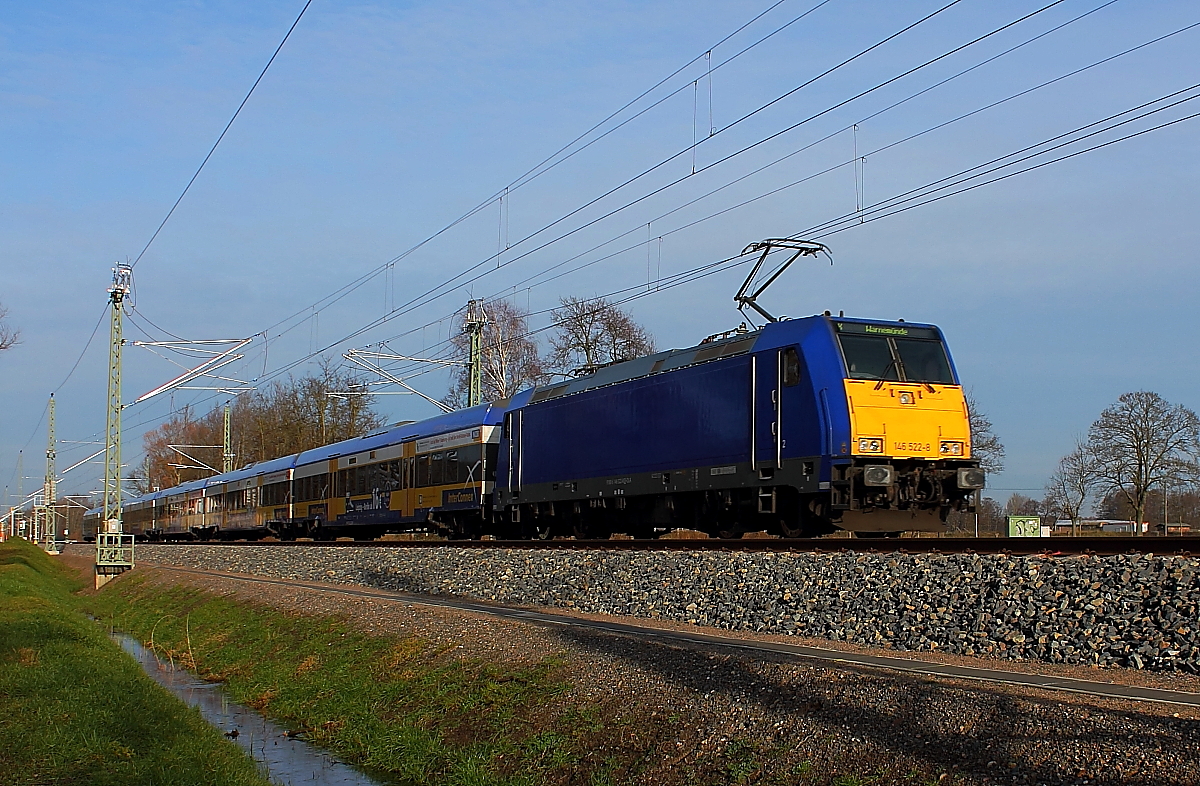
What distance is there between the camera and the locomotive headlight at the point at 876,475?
1806 centimetres

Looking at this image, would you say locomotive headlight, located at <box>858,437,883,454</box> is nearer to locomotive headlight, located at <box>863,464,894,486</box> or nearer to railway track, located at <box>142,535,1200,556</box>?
locomotive headlight, located at <box>863,464,894,486</box>

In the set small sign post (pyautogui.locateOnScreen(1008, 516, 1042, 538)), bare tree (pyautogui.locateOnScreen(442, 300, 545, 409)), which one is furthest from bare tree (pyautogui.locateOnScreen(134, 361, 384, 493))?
small sign post (pyautogui.locateOnScreen(1008, 516, 1042, 538))

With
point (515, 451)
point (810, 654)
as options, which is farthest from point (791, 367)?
point (515, 451)

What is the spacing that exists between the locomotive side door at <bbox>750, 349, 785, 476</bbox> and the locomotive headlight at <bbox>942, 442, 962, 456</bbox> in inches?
106

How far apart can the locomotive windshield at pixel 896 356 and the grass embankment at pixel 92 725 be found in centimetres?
1149

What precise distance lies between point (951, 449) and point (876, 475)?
1.99 metres

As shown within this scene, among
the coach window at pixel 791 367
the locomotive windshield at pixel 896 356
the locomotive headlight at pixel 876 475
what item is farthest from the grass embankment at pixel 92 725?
the locomotive windshield at pixel 896 356

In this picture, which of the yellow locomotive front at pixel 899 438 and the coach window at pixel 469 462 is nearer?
the yellow locomotive front at pixel 899 438

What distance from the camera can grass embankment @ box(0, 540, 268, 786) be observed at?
10.5 meters

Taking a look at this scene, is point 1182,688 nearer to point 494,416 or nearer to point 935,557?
point 935,557

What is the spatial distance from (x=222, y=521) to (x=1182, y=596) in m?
51.1

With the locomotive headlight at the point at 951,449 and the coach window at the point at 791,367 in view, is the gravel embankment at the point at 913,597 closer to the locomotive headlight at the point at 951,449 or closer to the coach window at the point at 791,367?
the coach window at the point at 791,367

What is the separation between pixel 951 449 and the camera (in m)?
19.3

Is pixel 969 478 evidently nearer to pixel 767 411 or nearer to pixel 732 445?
pixel 767 411
